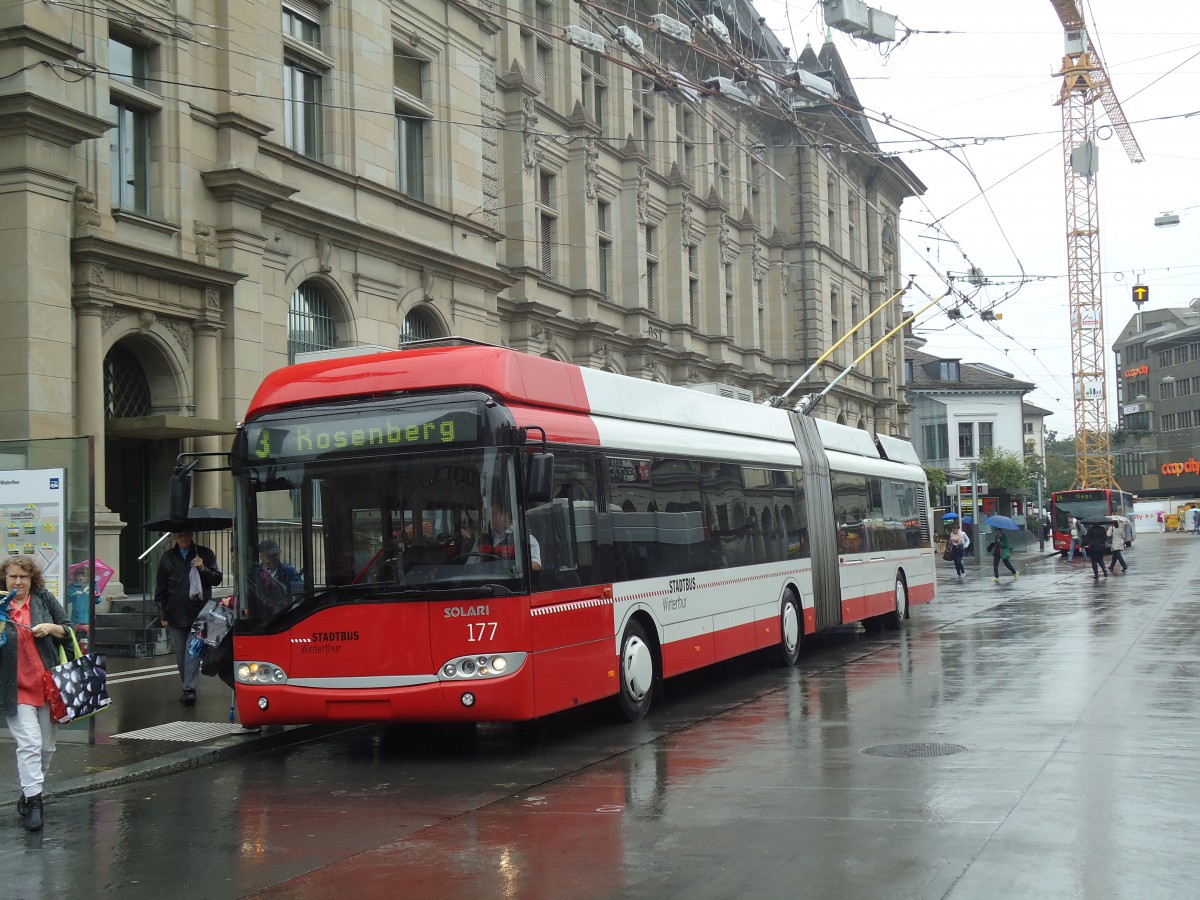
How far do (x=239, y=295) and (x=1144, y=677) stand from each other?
14.7 m

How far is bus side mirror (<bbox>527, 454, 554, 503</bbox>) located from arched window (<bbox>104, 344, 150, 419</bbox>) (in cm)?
1250

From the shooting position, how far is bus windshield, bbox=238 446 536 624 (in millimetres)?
10289

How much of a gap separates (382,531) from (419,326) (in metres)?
18.0

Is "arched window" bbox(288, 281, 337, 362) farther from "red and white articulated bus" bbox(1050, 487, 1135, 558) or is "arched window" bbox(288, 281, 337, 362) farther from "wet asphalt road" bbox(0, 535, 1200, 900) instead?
"red and white articulated bus" bbox(1050, 487, 1135, 558)

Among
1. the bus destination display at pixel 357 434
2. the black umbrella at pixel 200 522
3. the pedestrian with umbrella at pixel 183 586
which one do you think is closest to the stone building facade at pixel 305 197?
the black umbrella at pixel 200 522

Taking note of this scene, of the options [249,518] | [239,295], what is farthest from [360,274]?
[249,518]

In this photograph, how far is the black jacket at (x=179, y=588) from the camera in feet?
45.1

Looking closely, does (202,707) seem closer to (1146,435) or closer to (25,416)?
(25,416)

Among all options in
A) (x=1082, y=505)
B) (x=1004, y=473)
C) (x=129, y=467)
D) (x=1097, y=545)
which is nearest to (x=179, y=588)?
(x=129, y=467)

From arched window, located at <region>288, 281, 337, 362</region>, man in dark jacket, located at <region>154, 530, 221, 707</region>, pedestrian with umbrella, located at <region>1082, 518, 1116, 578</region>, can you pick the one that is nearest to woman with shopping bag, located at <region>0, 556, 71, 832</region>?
man in dark jacket, located at <region>154, 530, 221, 707</region>

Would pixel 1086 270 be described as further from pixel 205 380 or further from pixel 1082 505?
pixel 205 380

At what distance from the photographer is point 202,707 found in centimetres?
1352

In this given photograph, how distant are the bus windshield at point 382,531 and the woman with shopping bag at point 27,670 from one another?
2238mm

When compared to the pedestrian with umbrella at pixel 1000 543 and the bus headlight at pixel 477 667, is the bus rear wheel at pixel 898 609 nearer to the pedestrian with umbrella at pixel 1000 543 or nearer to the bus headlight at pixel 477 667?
the bus headlight at pixel 477 667
